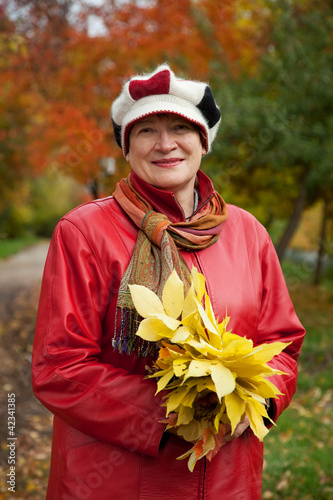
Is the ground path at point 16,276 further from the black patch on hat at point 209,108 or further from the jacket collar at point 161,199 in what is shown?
the black patch on hat at point 209,108

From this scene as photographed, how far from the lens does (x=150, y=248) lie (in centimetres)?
185

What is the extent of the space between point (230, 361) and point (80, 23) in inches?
370

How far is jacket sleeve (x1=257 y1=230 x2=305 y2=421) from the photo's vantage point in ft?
6.68

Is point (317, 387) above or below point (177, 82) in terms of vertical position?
below

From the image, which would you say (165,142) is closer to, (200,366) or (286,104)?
(200,366)

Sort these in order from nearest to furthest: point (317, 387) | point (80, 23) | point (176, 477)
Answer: point (176, 477)
point (317, 387)
point (80, 23)

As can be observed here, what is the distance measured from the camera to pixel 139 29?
852cm

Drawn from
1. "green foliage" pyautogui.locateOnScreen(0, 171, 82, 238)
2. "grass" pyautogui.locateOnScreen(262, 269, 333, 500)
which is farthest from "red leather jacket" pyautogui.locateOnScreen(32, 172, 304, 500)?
"green foliage" pyautogui.locateOnScreen(0, 171, 82, 238)

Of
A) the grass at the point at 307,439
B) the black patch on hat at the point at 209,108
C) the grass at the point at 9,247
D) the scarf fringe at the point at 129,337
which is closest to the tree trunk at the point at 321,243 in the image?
the grass at the point at 307,439

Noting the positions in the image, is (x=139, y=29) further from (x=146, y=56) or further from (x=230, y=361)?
(x=230, y=361)

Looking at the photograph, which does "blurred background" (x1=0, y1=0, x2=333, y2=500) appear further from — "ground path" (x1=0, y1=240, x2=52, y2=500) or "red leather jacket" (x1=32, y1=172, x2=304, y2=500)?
"red leather jacket" (x1=32, y1=172, x2=304, y2=500)

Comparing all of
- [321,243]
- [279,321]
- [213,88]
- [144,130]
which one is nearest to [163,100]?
[144,130]

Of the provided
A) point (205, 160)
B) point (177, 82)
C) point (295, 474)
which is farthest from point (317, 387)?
point (177, 82)

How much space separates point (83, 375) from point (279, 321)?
2.86 feet
